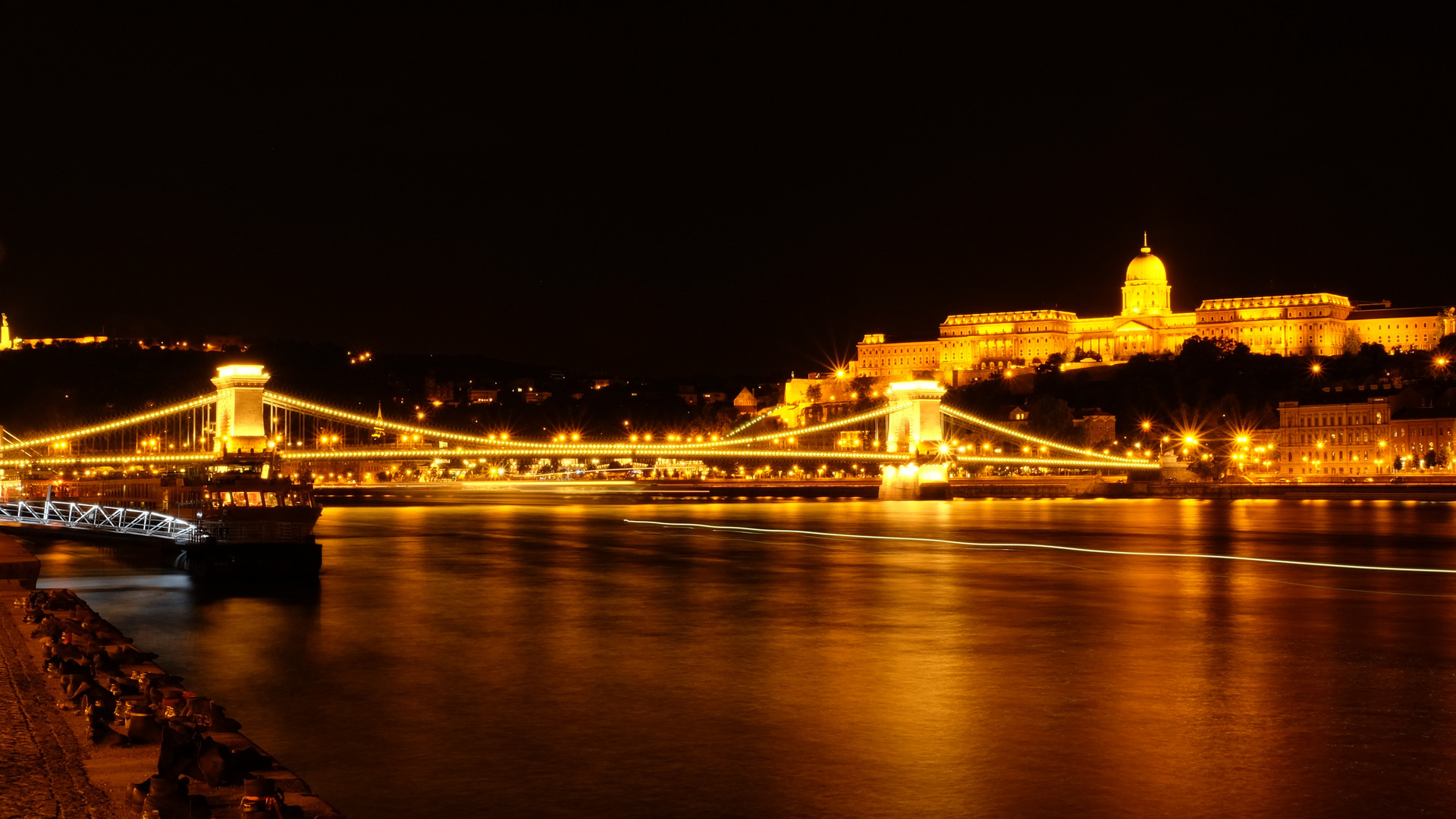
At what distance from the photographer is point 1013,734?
29.3 feet

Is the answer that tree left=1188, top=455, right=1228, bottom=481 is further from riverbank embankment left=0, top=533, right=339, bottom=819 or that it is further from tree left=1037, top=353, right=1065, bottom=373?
riverbank embankment left=0, top=533, right=339, bottom=819

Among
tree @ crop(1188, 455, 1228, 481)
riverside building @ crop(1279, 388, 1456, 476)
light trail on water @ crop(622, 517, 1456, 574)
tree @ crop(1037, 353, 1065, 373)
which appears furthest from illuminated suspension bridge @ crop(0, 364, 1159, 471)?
tree @ crop(1037, 353, 1065, 373)

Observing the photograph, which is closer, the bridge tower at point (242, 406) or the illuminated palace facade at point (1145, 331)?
the bridge tower at point (242, 406)

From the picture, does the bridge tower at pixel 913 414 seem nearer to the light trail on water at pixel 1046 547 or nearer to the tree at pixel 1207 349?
the light trail on water at pixel 1046 547

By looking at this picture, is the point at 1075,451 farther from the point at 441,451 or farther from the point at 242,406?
the point at 242,406

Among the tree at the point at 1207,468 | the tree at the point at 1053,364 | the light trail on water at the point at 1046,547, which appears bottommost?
the light trail on water at the point at 1046,547

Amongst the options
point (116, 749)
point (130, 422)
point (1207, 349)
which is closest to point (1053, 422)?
point (1207, 349)

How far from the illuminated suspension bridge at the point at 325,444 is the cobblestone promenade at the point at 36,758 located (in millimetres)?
35009

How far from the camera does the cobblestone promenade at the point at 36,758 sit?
605 centimetres

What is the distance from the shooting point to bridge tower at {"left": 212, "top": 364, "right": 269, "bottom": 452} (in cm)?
4800

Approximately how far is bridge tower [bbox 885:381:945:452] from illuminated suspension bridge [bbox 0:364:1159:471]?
4cm

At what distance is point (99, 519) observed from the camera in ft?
96.9

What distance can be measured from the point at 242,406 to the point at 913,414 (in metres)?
23.5

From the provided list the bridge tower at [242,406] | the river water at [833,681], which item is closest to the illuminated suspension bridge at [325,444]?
the bridge tower at [242,406]
